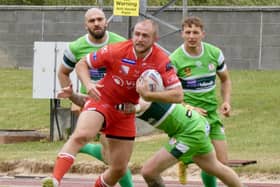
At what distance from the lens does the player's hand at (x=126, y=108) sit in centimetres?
1054

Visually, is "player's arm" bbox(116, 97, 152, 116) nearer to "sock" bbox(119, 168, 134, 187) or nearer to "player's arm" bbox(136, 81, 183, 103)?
"player's arm" bbox(136, 81, 183, 103)

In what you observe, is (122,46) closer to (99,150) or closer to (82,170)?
(99,150)

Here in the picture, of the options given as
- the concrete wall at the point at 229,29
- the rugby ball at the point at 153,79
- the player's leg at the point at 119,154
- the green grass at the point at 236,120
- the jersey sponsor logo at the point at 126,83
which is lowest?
the green grass at the point at 236,120

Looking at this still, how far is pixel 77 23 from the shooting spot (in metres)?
29.5

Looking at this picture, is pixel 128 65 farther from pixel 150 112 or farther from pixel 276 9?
pixel 276 9

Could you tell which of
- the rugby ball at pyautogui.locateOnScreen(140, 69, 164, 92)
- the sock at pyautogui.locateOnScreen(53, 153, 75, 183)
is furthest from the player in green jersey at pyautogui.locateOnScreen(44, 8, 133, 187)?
the sock at pyautogui.locateOnScreen(53, 153, 75, 183)

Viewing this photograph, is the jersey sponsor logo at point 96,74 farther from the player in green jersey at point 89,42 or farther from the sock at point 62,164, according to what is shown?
the sock at point 62,164

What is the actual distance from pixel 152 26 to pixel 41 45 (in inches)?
411

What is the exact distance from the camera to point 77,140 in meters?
10.2

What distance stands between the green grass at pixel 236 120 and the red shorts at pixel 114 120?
495 cm

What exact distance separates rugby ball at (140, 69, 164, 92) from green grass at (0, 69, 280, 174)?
5.29 metres

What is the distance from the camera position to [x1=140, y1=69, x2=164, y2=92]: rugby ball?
10.2 m

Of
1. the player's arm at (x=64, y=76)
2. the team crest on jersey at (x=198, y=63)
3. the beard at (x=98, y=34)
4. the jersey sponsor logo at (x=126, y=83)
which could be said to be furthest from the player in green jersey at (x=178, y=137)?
the beard at (x=98, y=34)

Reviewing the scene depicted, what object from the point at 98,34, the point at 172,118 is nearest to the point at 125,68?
the point at 172,118
